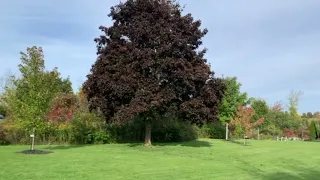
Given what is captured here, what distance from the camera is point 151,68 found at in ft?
66.0

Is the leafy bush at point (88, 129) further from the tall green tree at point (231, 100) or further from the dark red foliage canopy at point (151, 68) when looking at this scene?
the tall green tree at point (231, 100)

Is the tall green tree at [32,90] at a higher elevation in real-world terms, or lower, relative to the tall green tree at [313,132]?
higher

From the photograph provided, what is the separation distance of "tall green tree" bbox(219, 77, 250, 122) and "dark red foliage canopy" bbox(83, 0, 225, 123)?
13.2 metres

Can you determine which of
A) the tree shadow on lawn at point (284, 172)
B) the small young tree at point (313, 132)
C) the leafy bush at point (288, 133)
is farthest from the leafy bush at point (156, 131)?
the small young tree at point (313, 132)

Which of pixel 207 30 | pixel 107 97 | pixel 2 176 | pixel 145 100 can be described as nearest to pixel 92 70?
pixel 107 97

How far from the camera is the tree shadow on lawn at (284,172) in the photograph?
38.5 feet

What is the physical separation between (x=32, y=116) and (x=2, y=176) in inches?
325

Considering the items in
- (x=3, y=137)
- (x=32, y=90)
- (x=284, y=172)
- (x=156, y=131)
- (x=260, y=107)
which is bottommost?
(x=284, y=172)

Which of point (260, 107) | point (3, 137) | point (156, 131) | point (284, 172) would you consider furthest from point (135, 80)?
point (260, 107)

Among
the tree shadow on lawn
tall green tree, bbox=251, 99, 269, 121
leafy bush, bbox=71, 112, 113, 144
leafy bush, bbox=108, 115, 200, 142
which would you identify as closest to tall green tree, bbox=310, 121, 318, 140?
tall green tree, bbox=251, 99, 269, 121

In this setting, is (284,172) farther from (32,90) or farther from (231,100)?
(231,100)

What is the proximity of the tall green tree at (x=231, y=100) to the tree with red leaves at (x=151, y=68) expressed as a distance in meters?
13.2

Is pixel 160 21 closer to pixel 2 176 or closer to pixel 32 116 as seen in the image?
pixel 32 116

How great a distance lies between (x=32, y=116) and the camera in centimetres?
1766
